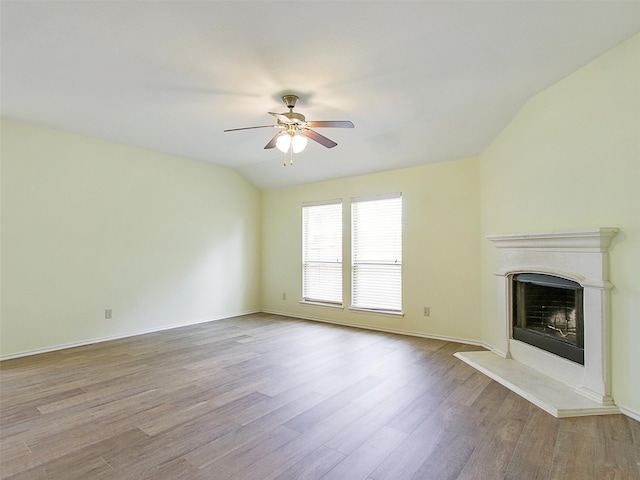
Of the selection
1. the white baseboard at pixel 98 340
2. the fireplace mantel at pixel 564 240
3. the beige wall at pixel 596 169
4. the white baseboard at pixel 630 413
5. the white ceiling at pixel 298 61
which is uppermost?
the white ceiling at pixel 298 61

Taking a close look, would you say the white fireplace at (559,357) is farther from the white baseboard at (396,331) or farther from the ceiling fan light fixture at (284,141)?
the ceiling fan light fixture at (284,141)

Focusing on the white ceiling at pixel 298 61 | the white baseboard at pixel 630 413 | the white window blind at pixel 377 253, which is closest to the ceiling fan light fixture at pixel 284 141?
the white ceiling at pixel 298 61

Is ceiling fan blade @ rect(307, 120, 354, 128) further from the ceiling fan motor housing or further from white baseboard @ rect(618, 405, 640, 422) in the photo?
white baseboard @ rect(618, 405, 640, 422)

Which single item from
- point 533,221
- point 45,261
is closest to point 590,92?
point 533,221

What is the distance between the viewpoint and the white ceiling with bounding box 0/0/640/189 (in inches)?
85.6

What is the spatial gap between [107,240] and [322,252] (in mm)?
3268

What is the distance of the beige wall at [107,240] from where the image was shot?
159 inches

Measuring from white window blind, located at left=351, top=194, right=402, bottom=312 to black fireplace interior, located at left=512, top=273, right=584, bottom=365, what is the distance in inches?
67.2

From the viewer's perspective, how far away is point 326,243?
6059mm

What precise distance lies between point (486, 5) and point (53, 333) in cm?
545

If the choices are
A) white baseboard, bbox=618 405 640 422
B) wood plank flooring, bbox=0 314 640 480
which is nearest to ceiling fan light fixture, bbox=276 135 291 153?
wood plank flooring, bbox=0 314 640 480

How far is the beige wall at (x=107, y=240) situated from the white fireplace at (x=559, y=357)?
14.1ft

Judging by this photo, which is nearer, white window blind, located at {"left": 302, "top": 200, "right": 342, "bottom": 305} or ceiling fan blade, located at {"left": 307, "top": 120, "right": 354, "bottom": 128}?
ceiling fan blade, located at {"left": 307, "top": 120, "right": 354, "bottom": 128}

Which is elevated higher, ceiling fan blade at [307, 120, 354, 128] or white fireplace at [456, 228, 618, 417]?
ceiling fan blade at [307, 120, 354, 128]
